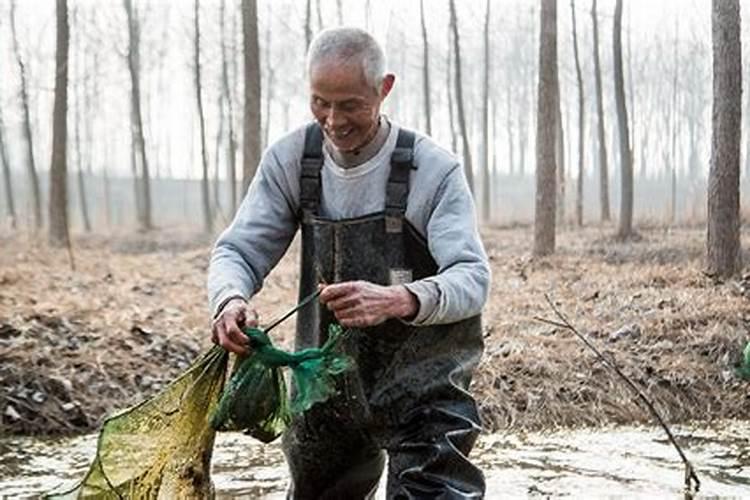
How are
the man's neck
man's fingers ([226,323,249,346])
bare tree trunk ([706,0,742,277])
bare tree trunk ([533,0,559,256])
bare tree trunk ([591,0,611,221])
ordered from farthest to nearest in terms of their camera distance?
1. bare tree trunk ([591,0,611,221])
2. bare tree trunk ([533,0,559,256])
3. bare tree trunk ([706,0,742,277])
4. the man's neck
5. man's fingers ([226,323,249,346])

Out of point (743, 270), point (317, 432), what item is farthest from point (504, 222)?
point (317, 432)

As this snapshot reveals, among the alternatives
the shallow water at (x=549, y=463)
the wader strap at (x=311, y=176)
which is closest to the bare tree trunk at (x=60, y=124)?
the shallow water at (x=549, y=463)

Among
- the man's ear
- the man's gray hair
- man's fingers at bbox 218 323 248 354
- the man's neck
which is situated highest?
the man's gray hair

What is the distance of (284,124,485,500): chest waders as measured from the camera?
2906 mm

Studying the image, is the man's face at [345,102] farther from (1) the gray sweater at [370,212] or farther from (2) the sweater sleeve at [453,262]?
(2) the sweater sleeve at [453,262]

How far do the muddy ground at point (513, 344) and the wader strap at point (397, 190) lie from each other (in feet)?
6.45

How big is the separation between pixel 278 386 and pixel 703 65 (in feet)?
176

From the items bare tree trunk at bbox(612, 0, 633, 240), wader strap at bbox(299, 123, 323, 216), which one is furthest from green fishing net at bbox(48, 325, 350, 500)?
bare tree trunk at bbox(612, 0, 633, 240)

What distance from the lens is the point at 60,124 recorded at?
15805 millimetres

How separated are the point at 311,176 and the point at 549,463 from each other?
3.04m

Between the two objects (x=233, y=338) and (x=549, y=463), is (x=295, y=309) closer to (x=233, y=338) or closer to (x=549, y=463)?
(x=233, y=338)

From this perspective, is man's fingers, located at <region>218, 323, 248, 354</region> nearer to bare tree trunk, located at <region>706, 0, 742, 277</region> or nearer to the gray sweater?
the gray sweater

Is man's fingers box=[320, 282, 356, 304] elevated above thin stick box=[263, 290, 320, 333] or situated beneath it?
elevated above

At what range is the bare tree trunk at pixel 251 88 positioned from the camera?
14.4 meters
